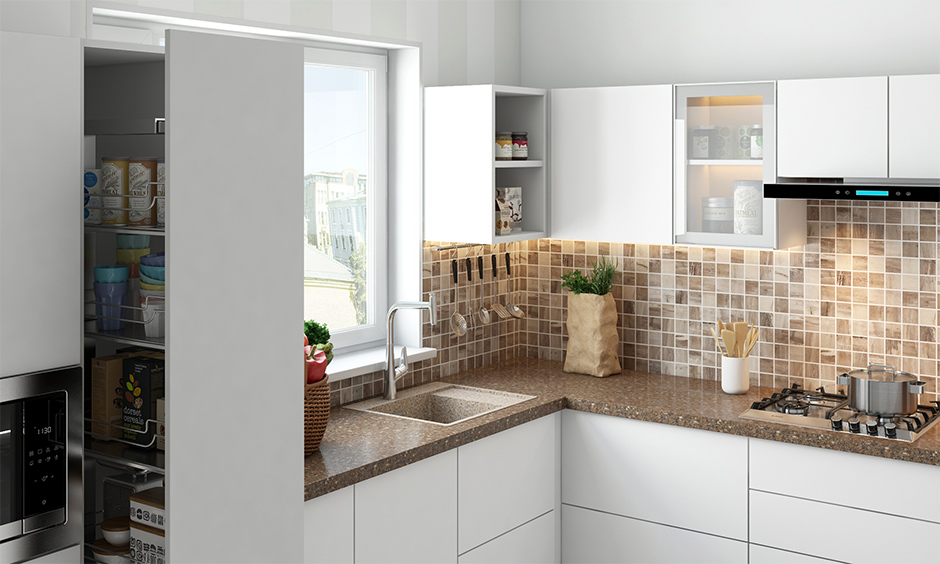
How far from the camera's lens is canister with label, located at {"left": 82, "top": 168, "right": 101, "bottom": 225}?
7.13 ft

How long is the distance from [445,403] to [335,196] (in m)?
0.86

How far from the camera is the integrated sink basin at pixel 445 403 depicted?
3.30m

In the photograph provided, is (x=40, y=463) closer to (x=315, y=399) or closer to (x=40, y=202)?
(x=40, y=202)

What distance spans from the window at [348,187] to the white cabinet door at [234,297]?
3.65ft

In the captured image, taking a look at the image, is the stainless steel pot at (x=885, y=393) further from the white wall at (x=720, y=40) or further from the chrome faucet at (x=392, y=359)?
the chrome faucet at (x=392, y=359)

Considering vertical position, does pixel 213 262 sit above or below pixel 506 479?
above

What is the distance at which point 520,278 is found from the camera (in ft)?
13.4

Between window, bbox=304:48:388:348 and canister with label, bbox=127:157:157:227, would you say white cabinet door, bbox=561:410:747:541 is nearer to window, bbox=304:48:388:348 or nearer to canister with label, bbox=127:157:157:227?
window, bbox=304:48:388:348

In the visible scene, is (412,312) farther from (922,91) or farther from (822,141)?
(922,91)

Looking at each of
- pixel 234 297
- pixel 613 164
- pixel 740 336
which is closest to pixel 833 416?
pixel 740 336

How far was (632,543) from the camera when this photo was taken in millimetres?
3268

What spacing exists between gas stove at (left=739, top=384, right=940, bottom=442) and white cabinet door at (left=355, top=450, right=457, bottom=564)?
3.37ft

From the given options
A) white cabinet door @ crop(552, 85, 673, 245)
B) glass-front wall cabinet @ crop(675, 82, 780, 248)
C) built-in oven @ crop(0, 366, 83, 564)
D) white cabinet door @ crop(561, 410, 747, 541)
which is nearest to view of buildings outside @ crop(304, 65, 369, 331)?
white cabinet door @ crop(552, 85, 673, 245)

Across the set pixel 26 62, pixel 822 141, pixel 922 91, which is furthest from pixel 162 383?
pixel 922 91
